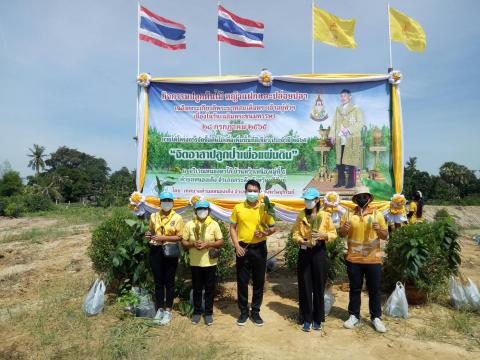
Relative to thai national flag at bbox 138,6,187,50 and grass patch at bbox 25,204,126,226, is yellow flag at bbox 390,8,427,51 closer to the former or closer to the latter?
thai national flag at bbox 138,6,187,50

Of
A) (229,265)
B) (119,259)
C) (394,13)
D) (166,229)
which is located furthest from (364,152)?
(119,259)

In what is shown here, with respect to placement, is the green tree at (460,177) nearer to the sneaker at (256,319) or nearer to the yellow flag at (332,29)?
the yellow flag at (332,29)

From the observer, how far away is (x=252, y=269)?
4.67 m

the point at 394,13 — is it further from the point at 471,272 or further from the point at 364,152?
the point at 471,272

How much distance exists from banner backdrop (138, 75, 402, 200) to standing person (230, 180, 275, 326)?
1.73 m

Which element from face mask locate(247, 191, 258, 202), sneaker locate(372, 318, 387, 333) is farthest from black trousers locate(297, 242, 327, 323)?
face mask locate(247, 191, 258, 202)

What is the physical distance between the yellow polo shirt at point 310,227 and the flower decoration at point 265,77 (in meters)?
2.84

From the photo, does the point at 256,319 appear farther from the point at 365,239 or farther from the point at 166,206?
the point at 166,206

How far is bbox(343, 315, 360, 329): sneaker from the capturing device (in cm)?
451

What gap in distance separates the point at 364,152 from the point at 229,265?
314cm

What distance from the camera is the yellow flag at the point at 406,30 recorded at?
6496mm

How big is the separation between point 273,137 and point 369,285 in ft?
9.88

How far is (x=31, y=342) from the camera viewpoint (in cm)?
411

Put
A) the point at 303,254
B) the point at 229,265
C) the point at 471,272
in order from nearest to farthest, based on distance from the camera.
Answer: the point at 303,254 < the point at 229,265 < the point at 471,272
